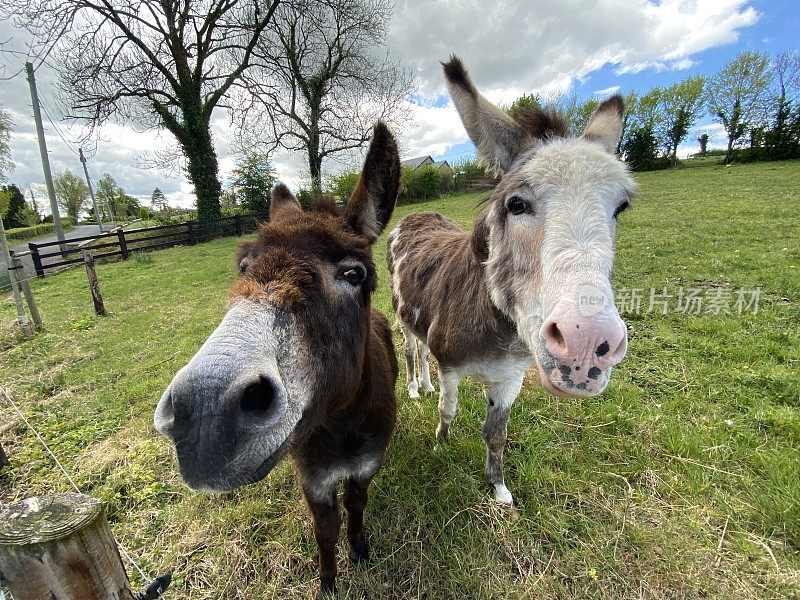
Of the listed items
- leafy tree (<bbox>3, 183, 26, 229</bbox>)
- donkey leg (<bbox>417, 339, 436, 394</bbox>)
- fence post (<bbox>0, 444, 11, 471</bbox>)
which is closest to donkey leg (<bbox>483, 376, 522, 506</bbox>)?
donkey leg (<bbox>417, 339, 436, 394</bbox>)

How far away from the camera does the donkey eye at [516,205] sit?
6.72 feet

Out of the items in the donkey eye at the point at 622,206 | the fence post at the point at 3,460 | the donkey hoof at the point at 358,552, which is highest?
the donkey eye at the point at 622,206

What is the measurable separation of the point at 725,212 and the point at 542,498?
15.5m

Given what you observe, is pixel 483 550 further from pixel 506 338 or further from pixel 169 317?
pixel 169 317

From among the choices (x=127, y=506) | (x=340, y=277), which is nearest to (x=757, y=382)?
(x=340, y=277)

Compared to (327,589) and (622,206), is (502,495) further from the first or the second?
(622,206)

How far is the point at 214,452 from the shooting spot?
117cm

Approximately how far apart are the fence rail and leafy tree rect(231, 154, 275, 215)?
5.30 ft

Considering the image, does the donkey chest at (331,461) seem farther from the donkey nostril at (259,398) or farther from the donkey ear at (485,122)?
the donkey ear at (485,122)

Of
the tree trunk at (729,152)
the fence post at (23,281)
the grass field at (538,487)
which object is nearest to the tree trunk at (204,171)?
the fence post at (23,281)

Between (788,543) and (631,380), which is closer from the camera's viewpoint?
(788,543)

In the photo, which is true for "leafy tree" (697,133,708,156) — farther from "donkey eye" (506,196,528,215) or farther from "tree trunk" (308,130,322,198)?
"donkey eye" (506,196,528,215)

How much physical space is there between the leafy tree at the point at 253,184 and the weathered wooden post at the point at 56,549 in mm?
25639

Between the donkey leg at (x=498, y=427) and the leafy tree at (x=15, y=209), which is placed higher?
the leafy tree at (x=15, y=209)
